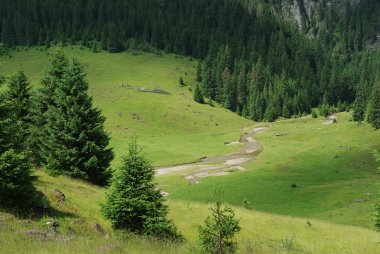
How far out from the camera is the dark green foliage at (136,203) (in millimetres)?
17562

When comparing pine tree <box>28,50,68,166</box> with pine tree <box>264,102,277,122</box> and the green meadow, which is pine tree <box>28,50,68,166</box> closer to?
the green meadow

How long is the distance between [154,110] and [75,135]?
9721 cm

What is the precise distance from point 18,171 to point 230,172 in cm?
5230

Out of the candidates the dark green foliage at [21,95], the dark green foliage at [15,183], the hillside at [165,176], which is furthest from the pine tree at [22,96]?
the dark green foliage at [15,183]

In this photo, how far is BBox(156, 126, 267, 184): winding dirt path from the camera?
66.8 metres

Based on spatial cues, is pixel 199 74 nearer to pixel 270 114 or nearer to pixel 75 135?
pixel 270 114

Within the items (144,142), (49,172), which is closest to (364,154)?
(144,142)

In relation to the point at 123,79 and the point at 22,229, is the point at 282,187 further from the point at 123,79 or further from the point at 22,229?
the point at 123,79

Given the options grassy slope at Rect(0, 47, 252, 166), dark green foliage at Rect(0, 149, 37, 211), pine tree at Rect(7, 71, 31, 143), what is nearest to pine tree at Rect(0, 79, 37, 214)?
dark green foliage at Rect(0, 149, 37, 211)

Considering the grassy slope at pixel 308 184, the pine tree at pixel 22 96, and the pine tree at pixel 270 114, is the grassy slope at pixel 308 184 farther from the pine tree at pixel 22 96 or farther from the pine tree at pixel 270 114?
the pine tree at pixel 270 114

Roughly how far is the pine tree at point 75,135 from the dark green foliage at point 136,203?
16.2 metres

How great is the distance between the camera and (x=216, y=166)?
75.2 meters

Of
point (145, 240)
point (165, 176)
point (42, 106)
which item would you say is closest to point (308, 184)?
point (165, 176)

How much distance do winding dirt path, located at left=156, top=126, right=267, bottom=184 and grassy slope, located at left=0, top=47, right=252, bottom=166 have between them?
3953 mm
